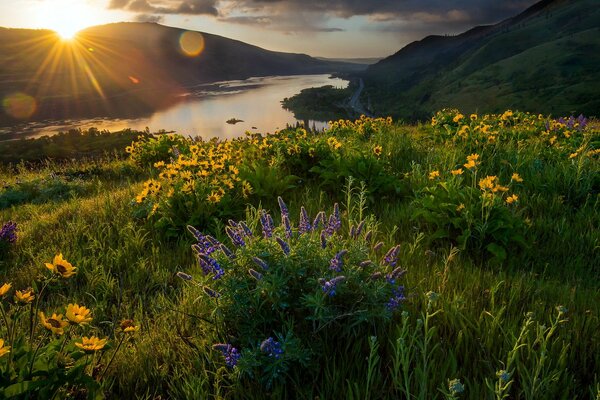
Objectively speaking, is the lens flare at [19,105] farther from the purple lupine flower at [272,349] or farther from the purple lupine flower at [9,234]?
the purple lupine flower at [272,349]

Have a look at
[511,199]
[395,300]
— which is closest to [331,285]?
[395,300]

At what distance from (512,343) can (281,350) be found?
1.25 metres

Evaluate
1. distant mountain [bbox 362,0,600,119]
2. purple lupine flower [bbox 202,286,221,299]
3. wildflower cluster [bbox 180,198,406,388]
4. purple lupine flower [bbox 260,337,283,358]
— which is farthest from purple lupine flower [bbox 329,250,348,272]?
distant mountain [bbox 362,0,600,119]

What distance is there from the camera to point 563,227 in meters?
3.89

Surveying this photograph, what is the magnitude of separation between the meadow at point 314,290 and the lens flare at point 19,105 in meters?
109

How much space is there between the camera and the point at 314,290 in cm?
222

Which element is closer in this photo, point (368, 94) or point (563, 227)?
point (563, 227)

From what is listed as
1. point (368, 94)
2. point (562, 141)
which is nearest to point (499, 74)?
point (368, 94)

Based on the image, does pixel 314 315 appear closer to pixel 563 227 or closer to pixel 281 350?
pixel 281 350

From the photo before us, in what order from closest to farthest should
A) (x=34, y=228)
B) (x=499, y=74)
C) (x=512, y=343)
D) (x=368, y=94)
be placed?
(x=512, y=343), (x=34, y=228), (x=499, y=74), (x=368, y=94)

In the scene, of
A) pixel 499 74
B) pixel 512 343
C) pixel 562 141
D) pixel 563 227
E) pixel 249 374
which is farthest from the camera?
pixel 499 74

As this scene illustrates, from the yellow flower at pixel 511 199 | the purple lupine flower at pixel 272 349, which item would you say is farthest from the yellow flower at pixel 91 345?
the yellow flower at pixel 511 199

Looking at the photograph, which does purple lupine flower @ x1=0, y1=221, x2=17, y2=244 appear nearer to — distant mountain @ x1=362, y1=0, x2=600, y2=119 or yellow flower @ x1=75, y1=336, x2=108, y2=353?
yellow flower @ x1=75, y1=336, x2=108, y2=353

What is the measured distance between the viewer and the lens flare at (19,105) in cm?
9914
